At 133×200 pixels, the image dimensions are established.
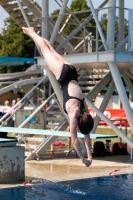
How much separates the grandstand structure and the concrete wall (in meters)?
3.87

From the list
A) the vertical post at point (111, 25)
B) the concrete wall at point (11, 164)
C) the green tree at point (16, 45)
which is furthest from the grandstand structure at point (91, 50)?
the green tree at point (16, 45)

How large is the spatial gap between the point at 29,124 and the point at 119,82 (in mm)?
4438

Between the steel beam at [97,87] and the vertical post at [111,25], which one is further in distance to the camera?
the steel beam at [97,87]

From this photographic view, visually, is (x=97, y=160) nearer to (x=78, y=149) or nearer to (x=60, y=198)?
(x=60, y=198)

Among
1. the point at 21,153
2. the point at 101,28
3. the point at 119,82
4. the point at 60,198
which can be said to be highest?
the point at 101,28

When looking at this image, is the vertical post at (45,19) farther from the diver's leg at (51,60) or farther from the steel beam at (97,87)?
the diver's leg at (51,60)

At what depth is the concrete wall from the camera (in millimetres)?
12852

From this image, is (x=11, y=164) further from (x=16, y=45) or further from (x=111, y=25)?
(x=16, y=45)

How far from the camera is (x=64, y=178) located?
13766 millimetres

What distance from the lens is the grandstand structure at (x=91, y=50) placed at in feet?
49.3

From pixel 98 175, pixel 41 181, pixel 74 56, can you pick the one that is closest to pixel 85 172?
pixel 98 175

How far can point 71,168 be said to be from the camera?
15.8 m

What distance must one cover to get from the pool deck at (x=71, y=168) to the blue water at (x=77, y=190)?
766mm

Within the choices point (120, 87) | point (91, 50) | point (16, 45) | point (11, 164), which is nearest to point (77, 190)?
point (11, 164)
